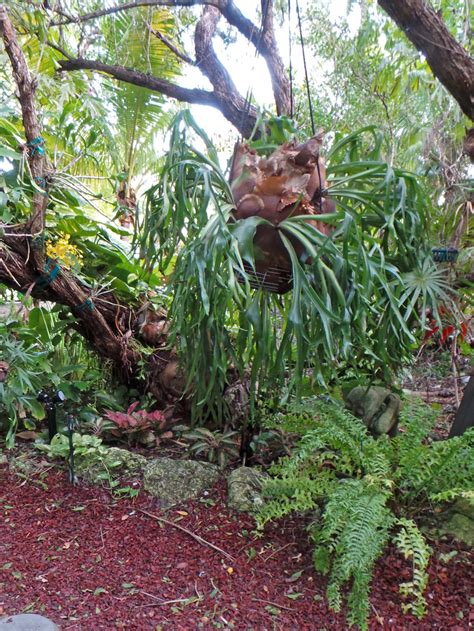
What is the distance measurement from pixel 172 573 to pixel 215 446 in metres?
0.67

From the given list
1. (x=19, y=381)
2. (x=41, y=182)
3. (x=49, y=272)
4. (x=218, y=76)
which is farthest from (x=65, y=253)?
(x=218, y=76)

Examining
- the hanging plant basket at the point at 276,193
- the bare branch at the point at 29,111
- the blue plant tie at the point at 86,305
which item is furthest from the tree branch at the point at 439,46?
the blue plant tie at the point at 86,305

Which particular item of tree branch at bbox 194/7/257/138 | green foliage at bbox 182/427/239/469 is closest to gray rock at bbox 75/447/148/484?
green foliage at bbox 182/427/239/469

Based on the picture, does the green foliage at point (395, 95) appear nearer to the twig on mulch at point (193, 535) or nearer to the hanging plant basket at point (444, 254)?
the hanging plant basket at point (444, 254)

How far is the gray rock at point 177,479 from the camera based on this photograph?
6.20ft

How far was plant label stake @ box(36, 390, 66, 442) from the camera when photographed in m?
2.02

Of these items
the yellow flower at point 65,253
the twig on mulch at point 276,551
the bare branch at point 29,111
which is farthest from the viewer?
the yellow flower at point 65,253

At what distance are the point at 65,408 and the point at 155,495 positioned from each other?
86 cm

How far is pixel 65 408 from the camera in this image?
2.52 m

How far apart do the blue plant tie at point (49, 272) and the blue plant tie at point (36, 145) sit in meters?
0.45

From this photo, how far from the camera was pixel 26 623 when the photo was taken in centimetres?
128

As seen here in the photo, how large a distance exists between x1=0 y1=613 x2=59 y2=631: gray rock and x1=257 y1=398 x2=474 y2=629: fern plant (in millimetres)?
648

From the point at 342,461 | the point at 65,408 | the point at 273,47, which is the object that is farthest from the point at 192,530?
the point at 273,47

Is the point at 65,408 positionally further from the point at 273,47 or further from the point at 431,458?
the point at 273,47
